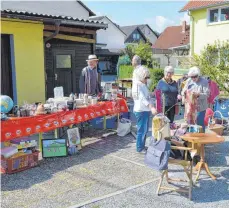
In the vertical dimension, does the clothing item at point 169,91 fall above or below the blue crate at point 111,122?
above

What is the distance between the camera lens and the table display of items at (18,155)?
16.4 feet

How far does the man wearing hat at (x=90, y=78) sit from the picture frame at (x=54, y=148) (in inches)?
74.9

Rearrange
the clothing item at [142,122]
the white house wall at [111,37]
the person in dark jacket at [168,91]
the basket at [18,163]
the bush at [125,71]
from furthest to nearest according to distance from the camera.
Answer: the white house wall at [111,37] → the bush at [125,71] → the person in dark jacket at [168,91] → the clothing item at [142,122] → the basket at [18,163]

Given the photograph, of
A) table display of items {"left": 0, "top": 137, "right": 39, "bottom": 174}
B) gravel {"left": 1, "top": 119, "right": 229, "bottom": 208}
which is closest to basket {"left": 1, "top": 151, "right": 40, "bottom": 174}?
table display of items {"left": 0, "top": 137, "right": 39, "bottom": 174}

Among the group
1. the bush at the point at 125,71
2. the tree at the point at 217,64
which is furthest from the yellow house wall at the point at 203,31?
the tree at the point at 217,64

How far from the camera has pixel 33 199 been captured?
4.15m

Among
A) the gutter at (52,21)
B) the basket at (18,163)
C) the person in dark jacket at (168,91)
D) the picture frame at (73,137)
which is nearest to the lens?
the basket at (18,163)

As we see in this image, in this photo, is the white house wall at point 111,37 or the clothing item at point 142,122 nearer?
the clothing item at point 142,122

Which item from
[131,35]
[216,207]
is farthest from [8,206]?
[131,35]

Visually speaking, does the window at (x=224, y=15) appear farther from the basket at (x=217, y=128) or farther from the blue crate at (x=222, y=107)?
the basket at (x=217, y=128)

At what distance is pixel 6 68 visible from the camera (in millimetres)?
7426

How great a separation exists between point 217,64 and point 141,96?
5574mm

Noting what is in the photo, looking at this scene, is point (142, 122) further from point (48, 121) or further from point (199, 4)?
point (199, 4)

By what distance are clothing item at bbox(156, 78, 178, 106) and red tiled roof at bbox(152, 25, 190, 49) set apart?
110 ft
